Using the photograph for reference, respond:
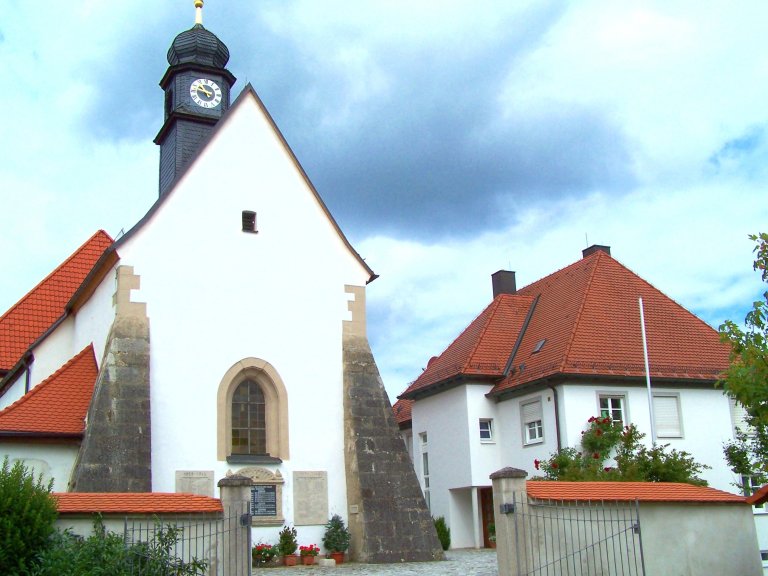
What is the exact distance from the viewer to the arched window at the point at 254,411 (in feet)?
63.5

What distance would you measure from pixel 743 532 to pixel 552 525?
10.6 feet

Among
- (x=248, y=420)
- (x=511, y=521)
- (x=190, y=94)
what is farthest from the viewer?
(x=190, y=94)

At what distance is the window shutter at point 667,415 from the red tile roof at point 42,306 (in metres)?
17.3

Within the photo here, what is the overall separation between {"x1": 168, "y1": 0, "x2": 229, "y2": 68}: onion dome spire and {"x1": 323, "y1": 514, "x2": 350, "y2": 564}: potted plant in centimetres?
1282

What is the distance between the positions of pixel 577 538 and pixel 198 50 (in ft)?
57.5

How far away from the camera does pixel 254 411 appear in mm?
19875

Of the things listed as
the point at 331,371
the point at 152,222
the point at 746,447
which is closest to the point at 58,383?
the point at 152,222

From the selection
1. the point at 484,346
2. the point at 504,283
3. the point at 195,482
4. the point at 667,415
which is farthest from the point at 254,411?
the point at 504,283

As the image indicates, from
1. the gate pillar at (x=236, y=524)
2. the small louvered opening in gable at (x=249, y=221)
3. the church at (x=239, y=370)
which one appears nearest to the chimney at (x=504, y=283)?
the church at (x=239, y=370)

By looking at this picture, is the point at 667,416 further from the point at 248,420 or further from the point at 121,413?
the point at 121,413

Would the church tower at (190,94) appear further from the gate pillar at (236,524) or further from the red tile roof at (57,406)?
the gate pillar at (236,524)

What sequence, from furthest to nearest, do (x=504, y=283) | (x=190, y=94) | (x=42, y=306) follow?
(x=504, y=283) < (x=42, y=306) < (x=190, y=94)

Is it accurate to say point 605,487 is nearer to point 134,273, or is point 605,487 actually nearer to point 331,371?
point 331,371

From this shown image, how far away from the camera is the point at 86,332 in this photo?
21953 mm
